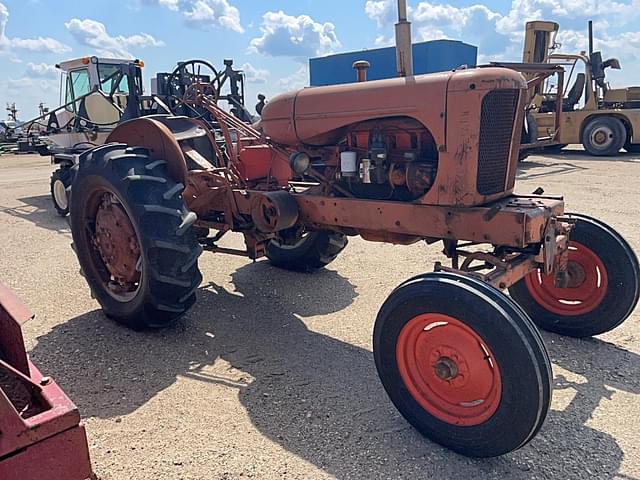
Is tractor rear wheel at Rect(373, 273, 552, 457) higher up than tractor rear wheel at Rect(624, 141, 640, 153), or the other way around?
tractor rear wheel at Rect(624, 141, 640, 153)

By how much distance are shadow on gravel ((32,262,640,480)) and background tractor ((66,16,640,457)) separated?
0.53 ft

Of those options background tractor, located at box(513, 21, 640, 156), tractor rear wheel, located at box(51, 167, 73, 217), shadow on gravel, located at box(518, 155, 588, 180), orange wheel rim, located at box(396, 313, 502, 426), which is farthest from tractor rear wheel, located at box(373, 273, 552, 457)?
background tractor, located at box(513, 21, 640, 156)

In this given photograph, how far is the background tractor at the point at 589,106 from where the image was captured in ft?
46.1

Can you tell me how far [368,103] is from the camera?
3.23 metres

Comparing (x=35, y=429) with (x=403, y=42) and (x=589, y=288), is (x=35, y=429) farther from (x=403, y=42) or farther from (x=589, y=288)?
(x=589, y=288)

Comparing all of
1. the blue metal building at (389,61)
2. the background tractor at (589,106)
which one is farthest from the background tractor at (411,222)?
the blue metal building at (389,61)

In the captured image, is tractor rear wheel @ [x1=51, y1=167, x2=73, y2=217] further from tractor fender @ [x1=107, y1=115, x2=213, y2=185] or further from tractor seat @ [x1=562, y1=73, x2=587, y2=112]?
tractor seat @ [x1=562, y1=73, x2=587, y2=112]

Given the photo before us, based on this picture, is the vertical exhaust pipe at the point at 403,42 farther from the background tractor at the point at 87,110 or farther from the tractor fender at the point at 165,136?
the background tractor at the point at 87,110

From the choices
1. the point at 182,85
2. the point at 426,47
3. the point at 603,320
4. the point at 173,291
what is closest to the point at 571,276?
the point at 603,320

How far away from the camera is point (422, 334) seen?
8.60 ft

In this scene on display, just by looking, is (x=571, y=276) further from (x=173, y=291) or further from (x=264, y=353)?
(x=173, y=291)

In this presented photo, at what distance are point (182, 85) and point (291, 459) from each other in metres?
4.25

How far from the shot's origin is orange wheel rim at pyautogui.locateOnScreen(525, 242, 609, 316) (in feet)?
11.6

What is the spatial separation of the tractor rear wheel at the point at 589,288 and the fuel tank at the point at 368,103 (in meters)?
1.20
